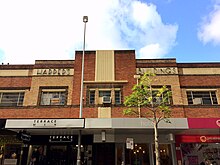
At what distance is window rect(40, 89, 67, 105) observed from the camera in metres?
18.6

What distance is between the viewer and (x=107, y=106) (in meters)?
18.0

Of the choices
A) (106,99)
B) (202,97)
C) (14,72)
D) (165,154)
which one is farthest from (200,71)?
(14,72)

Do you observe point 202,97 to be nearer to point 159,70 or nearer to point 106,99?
point 159,70

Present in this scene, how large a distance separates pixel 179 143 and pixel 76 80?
983 cm

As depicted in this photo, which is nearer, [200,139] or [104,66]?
[200,139]

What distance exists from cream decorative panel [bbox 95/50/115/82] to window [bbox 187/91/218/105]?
687cm

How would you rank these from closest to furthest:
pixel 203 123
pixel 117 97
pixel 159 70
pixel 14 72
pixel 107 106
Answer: pixel 203 123 → pixel 107 106 → pixel 117 97 → pixel 159 70 → pixel 14 72

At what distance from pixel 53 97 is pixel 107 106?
4806mm

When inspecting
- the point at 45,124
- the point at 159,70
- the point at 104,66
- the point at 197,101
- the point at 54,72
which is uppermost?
the point at 104,66

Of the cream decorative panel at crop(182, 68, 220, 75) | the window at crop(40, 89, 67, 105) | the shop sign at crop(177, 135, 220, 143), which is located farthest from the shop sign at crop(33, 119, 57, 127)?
the cream decorative panel at crop(182, 68, 220, 75)

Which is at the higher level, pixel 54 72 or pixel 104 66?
pixel 104 66

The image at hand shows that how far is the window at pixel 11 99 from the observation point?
61.7 ft

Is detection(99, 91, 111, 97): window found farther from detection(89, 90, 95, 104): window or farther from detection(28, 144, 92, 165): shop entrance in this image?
detection(28, 144, 92, 165): shop entrance

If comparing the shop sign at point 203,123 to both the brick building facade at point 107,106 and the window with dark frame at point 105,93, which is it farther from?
the window with dark frame at point 105,93
